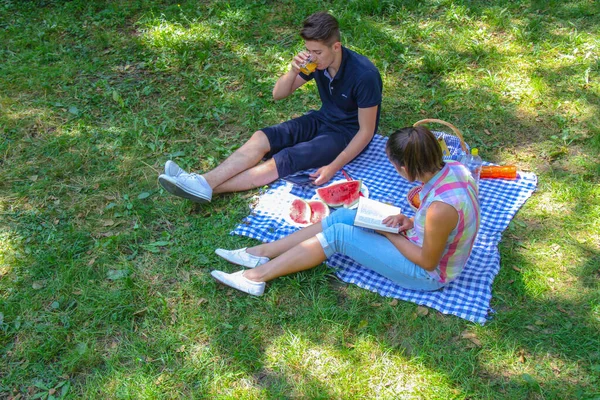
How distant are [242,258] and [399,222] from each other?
1255mm

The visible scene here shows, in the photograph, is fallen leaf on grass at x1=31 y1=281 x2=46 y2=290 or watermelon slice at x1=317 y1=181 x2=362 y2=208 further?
watermelon slice at x1=317 y1=181 x2=362 y2=208

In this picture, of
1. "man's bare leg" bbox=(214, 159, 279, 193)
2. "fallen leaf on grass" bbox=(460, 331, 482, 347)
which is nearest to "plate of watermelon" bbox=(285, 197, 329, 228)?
"man's bare leg" bbox=(214, 159, 279, 193)

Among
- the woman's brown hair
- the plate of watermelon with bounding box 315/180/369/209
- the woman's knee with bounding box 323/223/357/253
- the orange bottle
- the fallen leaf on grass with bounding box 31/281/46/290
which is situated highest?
the woman's brown hair

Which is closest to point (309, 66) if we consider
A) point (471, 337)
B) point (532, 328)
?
point (471, 337)

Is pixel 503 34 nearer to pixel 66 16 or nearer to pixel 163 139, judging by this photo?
pixel 163 139

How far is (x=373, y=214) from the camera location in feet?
11.7

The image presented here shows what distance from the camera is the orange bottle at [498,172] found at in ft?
15.6

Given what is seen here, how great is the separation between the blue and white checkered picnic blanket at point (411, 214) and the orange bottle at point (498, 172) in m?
0.05

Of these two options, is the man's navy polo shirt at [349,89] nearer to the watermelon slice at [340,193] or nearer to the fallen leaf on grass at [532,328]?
the watermelon slice at [340,193]

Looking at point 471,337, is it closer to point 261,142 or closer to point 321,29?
point 261,142

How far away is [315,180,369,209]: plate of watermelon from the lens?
455 centimetres

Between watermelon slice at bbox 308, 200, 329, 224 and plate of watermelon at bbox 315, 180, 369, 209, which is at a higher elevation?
plate of watermelon at bbox 315, 180, 369, 209

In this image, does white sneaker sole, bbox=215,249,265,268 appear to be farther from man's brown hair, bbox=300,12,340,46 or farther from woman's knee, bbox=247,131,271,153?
man's brown hair, bbox=300,12,340,46

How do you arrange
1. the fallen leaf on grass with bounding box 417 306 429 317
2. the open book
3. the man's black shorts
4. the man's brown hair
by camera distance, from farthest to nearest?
the man's black shorts → the man's brown hair → the fallen leaf on grass with bounding box 417 306 429 317 → the open book
